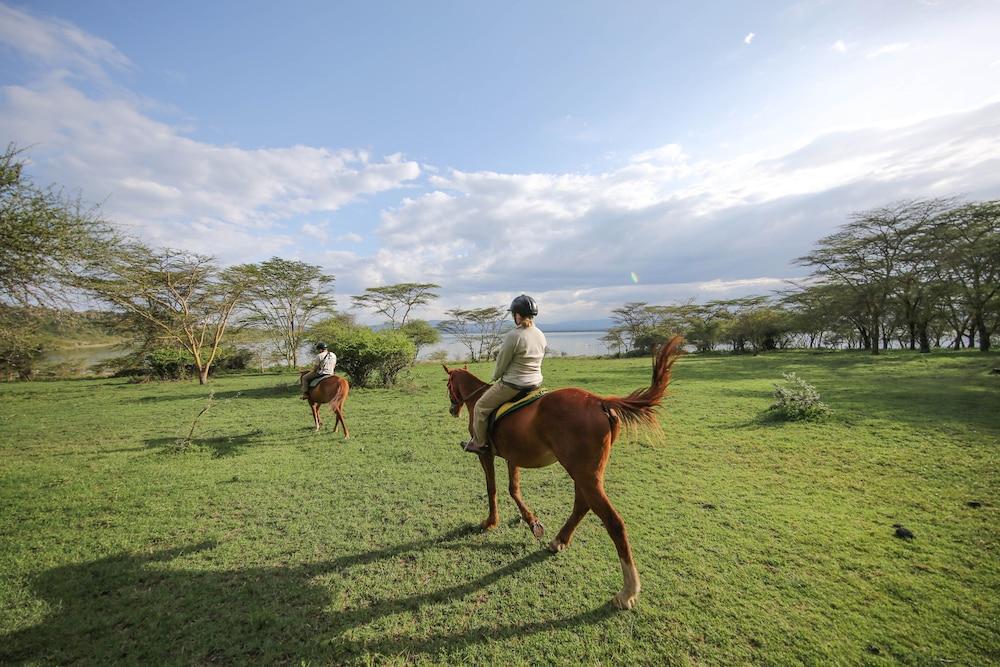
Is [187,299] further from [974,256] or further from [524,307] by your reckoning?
[974,256]

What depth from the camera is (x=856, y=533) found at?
3344 mm

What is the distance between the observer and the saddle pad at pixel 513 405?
3.28 m

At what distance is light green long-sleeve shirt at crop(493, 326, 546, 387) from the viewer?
10.8 ft

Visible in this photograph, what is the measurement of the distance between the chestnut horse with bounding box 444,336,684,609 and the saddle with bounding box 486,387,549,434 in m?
0.05

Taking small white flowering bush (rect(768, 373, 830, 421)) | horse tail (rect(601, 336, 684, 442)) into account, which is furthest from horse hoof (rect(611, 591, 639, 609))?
small white flowering bush (rect(768, 373, 830, 421))

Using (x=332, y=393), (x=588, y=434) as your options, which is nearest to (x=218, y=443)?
(x=332, y=393)

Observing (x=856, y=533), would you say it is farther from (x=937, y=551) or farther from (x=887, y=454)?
(x=887, y=454)

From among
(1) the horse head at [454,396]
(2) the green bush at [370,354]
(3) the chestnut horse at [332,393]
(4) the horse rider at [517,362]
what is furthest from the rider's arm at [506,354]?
(2) the green bush at [370,354]

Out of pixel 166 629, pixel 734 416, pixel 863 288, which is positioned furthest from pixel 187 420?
pixel 863 288

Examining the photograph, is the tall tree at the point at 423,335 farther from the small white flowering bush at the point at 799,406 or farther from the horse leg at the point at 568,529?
the horse leg at the point at 568,529

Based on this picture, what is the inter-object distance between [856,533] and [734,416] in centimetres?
487

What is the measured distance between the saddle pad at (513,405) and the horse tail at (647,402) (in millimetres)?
687

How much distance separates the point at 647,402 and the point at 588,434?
0.53 meters

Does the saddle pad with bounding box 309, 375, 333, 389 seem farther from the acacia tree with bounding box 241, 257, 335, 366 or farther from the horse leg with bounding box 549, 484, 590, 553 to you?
the acacia tree with bounding box 241, 257, 335, 366
